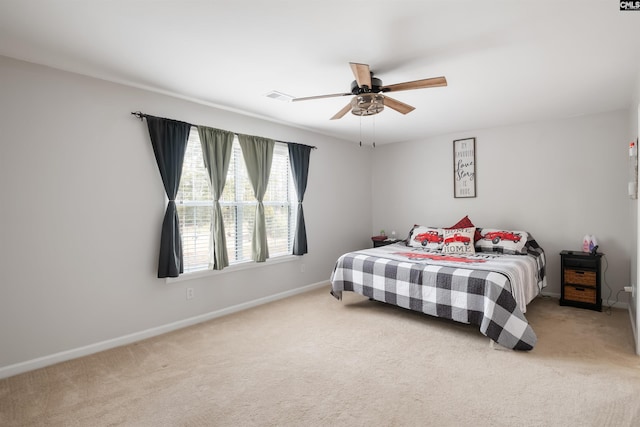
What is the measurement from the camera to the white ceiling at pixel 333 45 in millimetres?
1971

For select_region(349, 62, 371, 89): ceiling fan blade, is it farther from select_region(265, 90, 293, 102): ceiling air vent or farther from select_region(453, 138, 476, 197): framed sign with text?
select_region(453, 138, 476, 197): framed sign with text

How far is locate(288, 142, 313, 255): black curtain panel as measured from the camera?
4652 mm

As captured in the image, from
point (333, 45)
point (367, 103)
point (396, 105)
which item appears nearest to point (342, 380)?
point (367, 103)

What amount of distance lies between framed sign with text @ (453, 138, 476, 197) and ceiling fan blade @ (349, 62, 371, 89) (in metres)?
3.12

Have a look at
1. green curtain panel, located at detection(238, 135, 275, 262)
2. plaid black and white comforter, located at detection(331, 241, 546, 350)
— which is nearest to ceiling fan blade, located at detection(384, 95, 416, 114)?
plaid black and white comforter, located at detection(331, 241, 546, 350)

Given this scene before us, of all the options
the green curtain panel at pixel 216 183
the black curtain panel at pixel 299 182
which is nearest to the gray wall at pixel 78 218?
the green curtain panel at pixel 216 183

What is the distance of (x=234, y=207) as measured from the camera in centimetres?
402

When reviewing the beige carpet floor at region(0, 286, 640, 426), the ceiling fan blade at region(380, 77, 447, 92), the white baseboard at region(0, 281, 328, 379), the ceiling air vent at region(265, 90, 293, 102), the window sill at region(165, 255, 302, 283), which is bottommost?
the beige carpet floor at region(0, 286, 640, 426)

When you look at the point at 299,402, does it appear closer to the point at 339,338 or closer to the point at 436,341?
the point at 339,338

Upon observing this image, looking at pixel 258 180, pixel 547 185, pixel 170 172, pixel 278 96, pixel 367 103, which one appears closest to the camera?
pixel 367 103

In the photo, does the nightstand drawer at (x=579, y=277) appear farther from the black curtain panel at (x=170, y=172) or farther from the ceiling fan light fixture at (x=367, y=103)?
the black curtain panel at (x=170, y=172)

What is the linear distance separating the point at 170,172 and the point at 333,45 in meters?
2.04

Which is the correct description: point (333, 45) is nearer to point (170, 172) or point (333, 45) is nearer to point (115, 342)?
point (170, 172)

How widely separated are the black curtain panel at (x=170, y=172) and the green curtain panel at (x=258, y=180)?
2.84 feet
